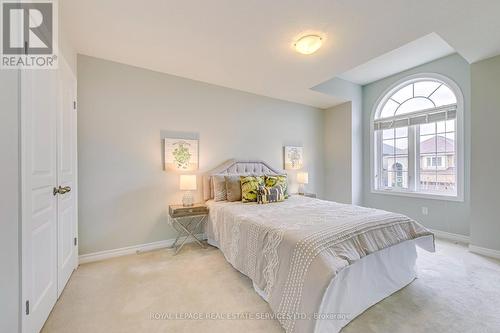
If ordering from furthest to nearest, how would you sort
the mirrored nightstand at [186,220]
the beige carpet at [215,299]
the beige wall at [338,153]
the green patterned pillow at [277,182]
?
the beige wall at [338,153] → the green patterned pillow at [277,182] → the mirrored nightstand at [186,220] → the beige carpet at [215,299]

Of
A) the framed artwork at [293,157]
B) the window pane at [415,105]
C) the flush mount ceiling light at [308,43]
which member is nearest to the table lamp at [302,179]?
the framed artwork at [293,157]

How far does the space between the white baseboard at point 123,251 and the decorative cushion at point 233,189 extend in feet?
3.26

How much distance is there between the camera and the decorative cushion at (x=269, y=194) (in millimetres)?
3091

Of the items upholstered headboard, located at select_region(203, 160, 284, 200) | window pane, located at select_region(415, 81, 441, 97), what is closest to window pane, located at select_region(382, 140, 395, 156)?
window pane, located at select_region(415, 81, 441, 97)

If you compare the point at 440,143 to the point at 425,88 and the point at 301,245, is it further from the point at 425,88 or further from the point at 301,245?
the point at 301,245

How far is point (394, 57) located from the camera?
343cm

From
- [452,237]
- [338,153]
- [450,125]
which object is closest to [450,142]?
[450,125]

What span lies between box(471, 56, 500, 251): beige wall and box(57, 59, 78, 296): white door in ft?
16.3

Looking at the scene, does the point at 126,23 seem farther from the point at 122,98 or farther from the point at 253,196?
the point at 253,196

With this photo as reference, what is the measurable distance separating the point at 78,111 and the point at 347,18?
10.8ft

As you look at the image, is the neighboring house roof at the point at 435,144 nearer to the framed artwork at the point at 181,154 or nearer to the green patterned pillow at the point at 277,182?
the green patterned pillow at the point at 277,182

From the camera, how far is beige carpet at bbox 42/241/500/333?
5.20ft

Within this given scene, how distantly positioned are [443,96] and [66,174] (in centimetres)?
557

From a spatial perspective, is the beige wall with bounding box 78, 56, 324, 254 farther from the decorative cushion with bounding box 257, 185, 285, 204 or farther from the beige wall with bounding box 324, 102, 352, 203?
the beige wall with bounding box 324, 102, 352, 203
